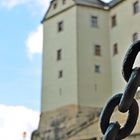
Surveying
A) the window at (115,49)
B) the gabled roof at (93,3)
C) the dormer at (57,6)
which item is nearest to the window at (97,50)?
the window at (115,49)

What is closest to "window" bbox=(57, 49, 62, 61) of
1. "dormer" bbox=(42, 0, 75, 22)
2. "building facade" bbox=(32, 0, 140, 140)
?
"building facade" bbox=(32, 0, 140, 140)

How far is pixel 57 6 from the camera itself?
45.1 meters

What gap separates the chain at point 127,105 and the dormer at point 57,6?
4184 cm

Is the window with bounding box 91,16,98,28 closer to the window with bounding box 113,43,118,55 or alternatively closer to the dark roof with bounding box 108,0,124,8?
the dark roof with bounding box 108,0,124,8

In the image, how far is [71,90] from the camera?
39594 mm

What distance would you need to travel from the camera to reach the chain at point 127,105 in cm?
150

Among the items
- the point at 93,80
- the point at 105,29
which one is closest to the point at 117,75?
the point at 93,80

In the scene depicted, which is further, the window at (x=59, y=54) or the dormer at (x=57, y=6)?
the dormer at (x=57, y=6)

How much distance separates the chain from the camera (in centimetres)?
150

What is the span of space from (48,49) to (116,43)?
689 cm

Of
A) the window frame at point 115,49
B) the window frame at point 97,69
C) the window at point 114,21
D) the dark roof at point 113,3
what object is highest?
the dark roof at point 113,3

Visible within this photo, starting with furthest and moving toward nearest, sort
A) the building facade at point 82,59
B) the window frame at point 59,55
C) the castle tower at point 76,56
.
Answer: the window frame at point 59,55 → the castle tower at point 76,56 → the building facade at point 82,59

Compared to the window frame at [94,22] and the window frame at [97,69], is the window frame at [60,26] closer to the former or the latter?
the window frame at [94,22]

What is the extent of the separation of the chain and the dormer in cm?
4184
